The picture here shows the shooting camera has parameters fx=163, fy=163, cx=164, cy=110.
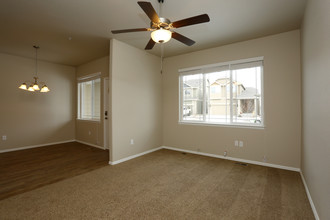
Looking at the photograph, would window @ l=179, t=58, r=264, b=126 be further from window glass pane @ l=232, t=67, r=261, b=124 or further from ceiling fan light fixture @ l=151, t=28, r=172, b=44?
ceiling fan light fixture @ l=151, t=28, r=172, b=44

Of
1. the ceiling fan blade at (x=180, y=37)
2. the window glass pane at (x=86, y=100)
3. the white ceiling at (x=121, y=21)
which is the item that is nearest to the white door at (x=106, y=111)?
the window glass pane at (x=86, y=100)

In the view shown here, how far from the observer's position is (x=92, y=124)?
553 cm

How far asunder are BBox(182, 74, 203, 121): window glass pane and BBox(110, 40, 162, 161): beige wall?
0.81 meters

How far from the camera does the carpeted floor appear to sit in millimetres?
2018

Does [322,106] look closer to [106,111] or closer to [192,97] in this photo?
[192,97]

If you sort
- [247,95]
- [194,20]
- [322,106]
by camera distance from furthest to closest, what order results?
[247,95] < [194,20] < [322,106]

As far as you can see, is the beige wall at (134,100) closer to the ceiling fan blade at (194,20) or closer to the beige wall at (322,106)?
the ceiling fan blade at (194,20)

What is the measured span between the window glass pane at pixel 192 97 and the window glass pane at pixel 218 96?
0.69ft

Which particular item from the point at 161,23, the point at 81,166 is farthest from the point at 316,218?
the point at 81,166

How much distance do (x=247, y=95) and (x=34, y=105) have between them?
6394 millimetres

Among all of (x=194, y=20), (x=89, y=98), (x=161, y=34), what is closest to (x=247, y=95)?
(x=194, y=20)

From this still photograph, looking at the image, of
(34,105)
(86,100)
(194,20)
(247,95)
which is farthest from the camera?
(86,100)

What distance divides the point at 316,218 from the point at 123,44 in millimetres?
4495

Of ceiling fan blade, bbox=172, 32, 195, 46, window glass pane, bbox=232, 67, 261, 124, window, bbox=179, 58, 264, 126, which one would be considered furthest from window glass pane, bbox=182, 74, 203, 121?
ceiling fan blade, bbox=172, 32, 195, 46
